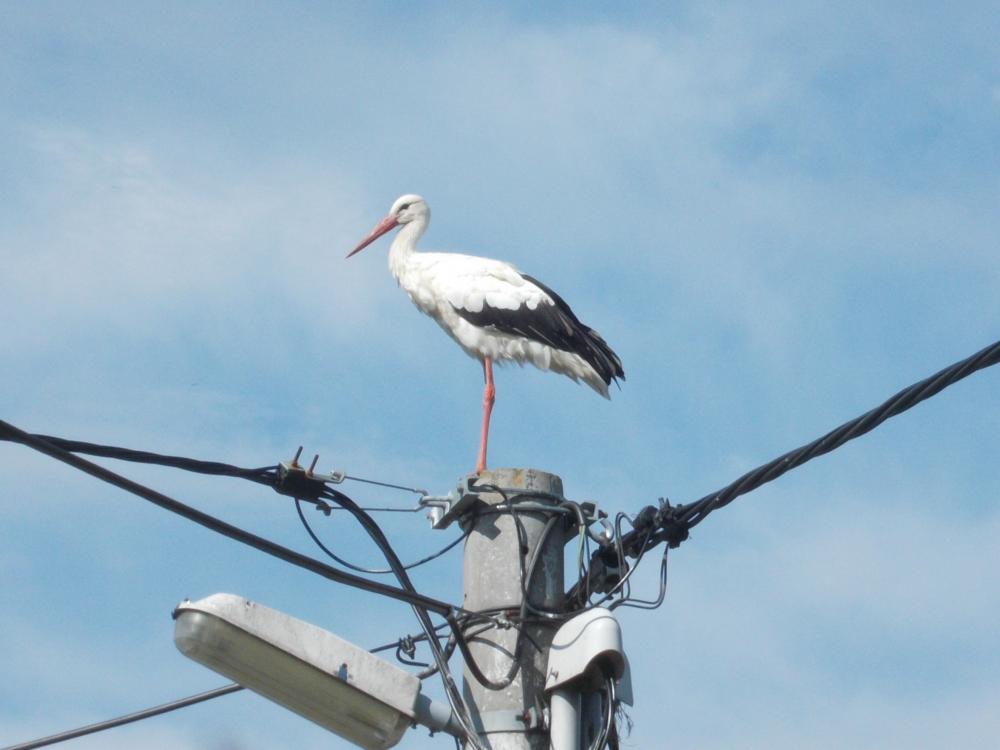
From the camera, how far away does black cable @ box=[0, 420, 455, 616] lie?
3.67 metres

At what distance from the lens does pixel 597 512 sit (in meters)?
4.84

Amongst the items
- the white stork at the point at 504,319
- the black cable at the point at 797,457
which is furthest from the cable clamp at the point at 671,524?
the white stork at the point at 504,319

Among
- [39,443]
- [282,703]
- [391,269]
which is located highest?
[391,269]

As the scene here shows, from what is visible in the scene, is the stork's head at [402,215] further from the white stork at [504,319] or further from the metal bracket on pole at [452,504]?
the metal bracket on pole at [452,504]

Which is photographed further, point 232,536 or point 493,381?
point 493,381

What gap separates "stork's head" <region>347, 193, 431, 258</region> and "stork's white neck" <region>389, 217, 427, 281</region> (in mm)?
49

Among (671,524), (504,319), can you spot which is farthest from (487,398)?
(671,524)

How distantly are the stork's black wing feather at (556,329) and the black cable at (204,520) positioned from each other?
543 centimetres

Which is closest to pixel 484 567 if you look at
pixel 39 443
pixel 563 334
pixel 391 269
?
pixel 39 443

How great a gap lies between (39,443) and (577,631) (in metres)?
1.58

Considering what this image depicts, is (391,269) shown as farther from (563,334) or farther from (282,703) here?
(282,703)

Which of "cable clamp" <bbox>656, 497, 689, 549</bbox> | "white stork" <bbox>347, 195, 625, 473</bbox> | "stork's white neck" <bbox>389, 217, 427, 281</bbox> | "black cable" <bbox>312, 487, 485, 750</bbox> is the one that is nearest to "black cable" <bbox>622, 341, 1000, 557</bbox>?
"cable clamp" <bbox>656, 497, 689, 549</bbox>

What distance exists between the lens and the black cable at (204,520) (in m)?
3.67

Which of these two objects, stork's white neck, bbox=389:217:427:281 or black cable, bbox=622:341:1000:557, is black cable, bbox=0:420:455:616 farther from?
stork's white neck, bbox=389:217:427:281
